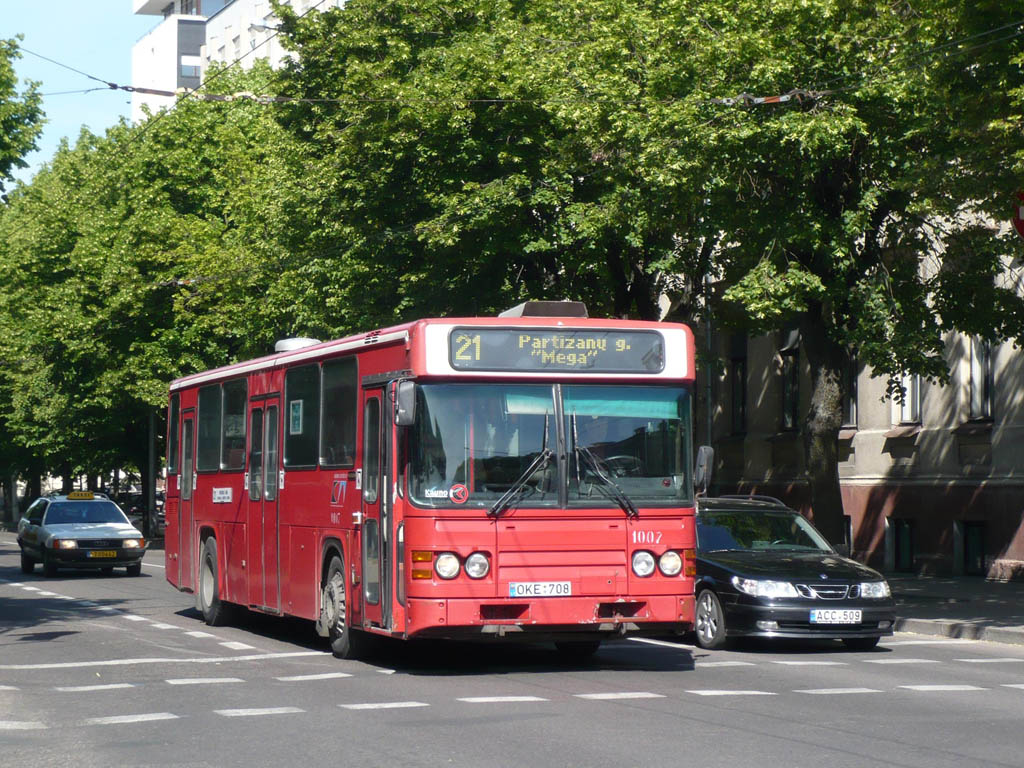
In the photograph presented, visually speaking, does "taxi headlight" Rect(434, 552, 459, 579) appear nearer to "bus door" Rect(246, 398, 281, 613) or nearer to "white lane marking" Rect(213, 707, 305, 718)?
"white lane marking" Rect(213, 707, 305, 718)

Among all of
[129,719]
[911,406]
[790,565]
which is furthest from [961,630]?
[911,406]

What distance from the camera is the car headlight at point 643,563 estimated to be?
43.7 feet

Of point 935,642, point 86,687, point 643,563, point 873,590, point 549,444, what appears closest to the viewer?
point 86,687

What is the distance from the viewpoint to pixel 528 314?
13.9m

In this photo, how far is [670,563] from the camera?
44.1 feet

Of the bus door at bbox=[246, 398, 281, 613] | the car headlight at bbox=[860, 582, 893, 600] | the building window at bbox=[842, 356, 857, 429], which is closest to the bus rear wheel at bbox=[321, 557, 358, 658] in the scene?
the bus door at bbox=[246, 398, 281, 613]

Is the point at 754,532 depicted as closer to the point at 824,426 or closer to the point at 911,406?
the point at 824,426

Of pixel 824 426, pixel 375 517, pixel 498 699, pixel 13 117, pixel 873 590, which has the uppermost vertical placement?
pixel 13 117

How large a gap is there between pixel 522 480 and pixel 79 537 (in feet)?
66.4

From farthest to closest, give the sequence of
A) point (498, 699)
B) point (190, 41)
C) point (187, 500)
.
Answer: point (190, 41) < point (187, 500) < point (498, 699)

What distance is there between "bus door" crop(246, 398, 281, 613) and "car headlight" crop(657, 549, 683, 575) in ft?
15.6

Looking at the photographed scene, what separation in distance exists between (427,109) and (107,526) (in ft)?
36.4

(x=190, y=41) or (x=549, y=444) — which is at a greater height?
(x=190, y=41)

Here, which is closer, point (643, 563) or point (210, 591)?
point (643, 563)
